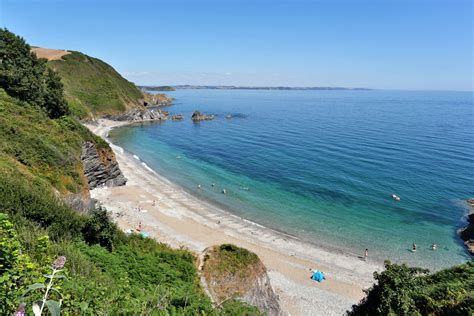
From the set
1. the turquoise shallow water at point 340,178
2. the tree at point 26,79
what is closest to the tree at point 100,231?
the turquoise shallow water at point 340,178

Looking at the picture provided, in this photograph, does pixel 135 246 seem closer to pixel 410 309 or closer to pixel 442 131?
pixel 410 309

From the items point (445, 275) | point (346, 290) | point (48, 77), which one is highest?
point (48, 77)

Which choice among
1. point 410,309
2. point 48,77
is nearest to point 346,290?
point 410,309

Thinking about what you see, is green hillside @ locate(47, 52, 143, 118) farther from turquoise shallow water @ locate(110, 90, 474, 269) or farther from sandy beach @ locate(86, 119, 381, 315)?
sandy beach @ locate(86, 119, 381, 315)

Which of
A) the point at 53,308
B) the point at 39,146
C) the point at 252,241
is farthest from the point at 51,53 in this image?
the point at 53,308

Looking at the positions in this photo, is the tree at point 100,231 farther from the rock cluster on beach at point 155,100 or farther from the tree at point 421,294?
the rock cluster on beach at point 155,100
